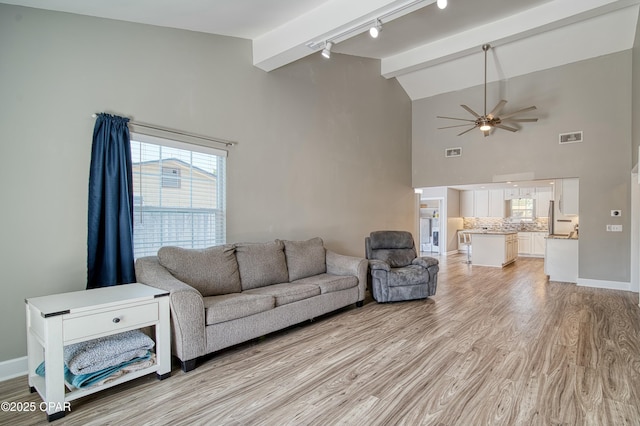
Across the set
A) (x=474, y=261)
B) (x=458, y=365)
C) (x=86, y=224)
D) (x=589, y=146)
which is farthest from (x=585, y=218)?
(x=86, y=224)

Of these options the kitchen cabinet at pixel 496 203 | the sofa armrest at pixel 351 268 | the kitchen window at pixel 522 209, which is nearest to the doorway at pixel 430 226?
the kitchen cabinet at pixel 496 203

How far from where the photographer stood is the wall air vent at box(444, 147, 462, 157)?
718cm

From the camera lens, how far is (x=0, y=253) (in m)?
2.48

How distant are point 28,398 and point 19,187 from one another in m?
1.51

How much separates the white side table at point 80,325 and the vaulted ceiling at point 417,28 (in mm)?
2277

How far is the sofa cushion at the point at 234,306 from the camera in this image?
2.74 m

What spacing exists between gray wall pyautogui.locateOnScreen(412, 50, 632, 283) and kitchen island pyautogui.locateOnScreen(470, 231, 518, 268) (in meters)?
2.17

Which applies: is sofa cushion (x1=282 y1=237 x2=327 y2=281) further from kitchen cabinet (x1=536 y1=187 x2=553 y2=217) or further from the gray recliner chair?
kitchen cabinet (x1=536 y1=187 x2=553 y2=217)

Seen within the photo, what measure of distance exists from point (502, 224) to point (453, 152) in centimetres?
508

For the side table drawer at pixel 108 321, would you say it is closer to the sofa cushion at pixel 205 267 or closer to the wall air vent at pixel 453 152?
the sofa cushion at pixel 205 267

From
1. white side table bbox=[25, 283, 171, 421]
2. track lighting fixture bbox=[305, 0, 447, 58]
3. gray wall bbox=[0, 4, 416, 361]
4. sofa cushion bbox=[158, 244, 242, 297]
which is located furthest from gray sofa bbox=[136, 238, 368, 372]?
track lighting fixture bbox=[305, 0, 447, 58]

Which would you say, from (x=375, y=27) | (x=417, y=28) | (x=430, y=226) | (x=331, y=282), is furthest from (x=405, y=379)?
(x=430, y=226)

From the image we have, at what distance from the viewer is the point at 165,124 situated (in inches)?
133

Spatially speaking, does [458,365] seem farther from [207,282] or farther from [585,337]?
[207,282]
